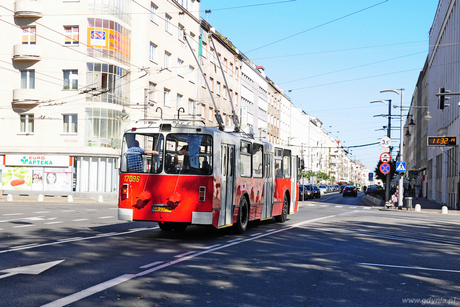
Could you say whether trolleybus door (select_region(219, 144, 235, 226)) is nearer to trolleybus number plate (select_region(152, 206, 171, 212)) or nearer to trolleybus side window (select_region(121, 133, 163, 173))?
trolleybus number plate (select_region(152, 206, 171, 212))

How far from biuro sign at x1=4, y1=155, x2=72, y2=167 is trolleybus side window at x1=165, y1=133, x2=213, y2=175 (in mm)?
30208

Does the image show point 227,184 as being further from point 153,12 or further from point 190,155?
point 153,12

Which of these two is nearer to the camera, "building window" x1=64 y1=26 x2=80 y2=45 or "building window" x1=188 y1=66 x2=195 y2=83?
"building window" x1=64 y1=26 x2=80 y2=45

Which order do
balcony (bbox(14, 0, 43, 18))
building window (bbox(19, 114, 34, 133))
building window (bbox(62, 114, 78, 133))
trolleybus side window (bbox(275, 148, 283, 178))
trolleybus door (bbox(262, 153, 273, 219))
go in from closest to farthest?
trolleybus door (bbox(262, 153, 273, 219)), trolleybus side window (bbox(275, 148, 283, 178)), balcony (bbox(14, 0, 43, 18)), building window (bbox(62, 114, 78, 133)), building window (bbox(19, 114, 34, 133))

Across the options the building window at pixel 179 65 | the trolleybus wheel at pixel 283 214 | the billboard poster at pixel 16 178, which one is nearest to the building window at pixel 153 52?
the building window at pixel 179 65

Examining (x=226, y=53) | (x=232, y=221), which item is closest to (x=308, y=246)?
(x=232, y=221)

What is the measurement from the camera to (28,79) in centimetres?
4209

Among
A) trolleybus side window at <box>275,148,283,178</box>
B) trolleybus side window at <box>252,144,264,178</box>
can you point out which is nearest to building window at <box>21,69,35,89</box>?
trolleybus side window at <box>275,148,283,178</box>

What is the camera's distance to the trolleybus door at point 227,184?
13.4m

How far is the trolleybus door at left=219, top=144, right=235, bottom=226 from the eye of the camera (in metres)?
13.4

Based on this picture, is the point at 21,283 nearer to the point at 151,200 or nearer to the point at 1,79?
the point at 151,200

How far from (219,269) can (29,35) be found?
37815 mm

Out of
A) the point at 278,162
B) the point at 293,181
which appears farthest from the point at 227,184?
the point at 293,181

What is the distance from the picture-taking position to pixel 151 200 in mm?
12781
